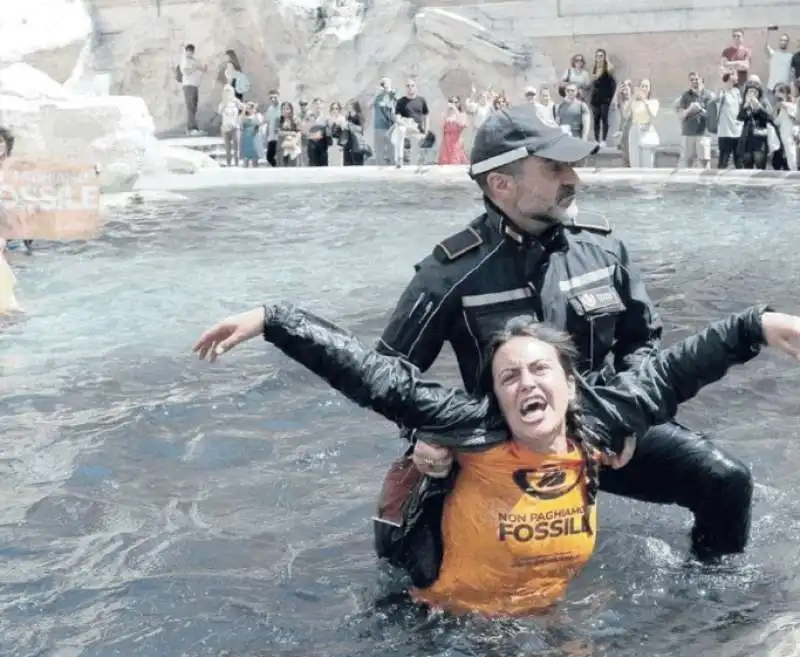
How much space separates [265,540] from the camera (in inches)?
188

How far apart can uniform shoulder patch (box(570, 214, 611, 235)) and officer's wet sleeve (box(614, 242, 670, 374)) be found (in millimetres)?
74

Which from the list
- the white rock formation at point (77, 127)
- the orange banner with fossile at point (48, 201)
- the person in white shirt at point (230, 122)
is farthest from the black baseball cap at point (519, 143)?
Answer: the person in white shirt at point (230, 122)

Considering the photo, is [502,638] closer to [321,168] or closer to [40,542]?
[40,542]

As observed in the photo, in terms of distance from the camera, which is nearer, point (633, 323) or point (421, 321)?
point (421, 321)

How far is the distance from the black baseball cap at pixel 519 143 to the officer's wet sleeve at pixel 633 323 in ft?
1.27

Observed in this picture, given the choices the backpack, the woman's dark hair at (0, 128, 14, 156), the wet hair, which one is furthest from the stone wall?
the wet hair

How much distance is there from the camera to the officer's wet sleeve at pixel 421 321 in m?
3.72

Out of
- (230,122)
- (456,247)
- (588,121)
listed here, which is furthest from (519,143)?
(230,122)

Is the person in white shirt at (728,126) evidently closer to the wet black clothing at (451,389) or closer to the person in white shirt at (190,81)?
the person in white shirt at (190,81)

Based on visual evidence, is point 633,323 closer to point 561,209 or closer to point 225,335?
point 561,209

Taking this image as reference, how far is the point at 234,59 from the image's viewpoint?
28.4 m

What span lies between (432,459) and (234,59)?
2581 centimetres

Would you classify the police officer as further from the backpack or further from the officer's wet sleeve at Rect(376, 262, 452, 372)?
the backpack

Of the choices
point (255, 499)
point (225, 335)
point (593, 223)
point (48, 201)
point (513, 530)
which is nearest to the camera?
point (225, 335)
